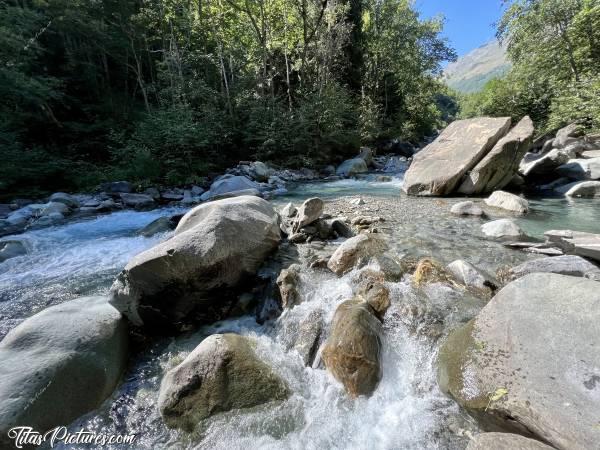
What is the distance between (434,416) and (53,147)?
1891 cm

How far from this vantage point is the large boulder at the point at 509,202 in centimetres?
703

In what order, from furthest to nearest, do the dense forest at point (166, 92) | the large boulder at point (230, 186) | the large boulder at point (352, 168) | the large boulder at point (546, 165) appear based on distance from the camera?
1. the large boulder at point (352, 168)
2. the dense forest at point (166, 92)
3. the large boulder at point (230, 186)
4. the large boulder at point (546, 165)

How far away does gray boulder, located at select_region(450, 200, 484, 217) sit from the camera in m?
6.74

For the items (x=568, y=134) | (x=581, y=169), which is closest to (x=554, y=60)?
(x=568, y=134)

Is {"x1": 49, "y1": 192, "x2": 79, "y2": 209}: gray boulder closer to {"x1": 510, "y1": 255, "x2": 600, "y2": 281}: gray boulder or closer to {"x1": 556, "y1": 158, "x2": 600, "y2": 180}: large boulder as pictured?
{"x1": 510, "y1": 255, "x2": 600, "y2": 281}: gray boulder

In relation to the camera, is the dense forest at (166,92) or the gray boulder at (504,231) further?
the dense forest at (166,92)

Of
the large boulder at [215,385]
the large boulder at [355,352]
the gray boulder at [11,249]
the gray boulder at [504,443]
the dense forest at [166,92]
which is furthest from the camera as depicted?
the dense forest at [166,92]

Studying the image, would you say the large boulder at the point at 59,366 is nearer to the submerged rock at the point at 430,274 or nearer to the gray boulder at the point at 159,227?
the submerged rock at the point at 430,274

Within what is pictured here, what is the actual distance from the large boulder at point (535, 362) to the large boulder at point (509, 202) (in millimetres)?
5135

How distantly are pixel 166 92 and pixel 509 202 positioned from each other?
17.0m

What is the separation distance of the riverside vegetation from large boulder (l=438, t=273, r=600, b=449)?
1 centimetres

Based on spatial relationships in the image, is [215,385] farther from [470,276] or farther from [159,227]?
[159,227]

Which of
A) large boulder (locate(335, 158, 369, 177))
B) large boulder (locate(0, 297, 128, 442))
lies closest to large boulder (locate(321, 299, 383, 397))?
large boulder (locate(0, 297, 128, 442))

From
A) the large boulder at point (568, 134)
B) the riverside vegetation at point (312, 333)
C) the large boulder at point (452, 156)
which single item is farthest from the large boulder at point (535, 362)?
the large boulder at point (568, 134)
